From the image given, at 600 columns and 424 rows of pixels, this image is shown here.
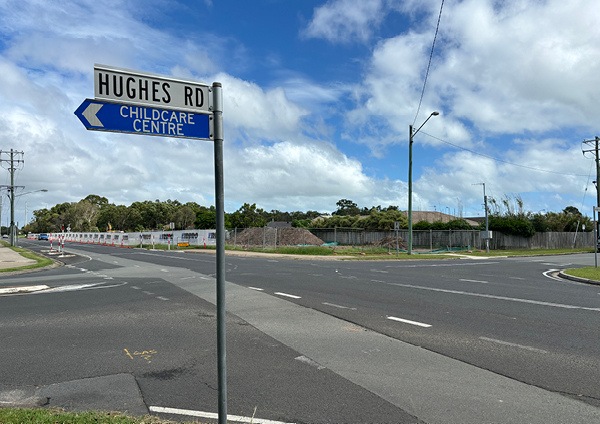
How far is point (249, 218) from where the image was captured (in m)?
71.1

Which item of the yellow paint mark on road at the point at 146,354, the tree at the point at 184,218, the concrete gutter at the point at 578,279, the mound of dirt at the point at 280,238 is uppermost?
the tree at the point at 184,218

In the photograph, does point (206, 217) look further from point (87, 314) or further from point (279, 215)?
point (87, 314)

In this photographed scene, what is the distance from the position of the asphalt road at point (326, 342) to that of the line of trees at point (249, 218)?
4085cm

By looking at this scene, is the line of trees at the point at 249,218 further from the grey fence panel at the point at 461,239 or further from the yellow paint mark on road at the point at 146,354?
the yellow paint mark on road at the point at 146,354

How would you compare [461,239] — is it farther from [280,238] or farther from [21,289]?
[21,289]

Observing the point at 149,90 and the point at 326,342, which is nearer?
the point at 149,90

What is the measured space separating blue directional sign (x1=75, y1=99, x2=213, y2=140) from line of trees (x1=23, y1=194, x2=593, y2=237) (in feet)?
160

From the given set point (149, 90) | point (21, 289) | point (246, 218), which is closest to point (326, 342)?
point (149, 90)

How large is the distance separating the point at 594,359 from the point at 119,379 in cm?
628

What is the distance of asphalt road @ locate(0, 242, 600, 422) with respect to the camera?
4.53 m

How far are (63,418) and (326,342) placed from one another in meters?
3.95

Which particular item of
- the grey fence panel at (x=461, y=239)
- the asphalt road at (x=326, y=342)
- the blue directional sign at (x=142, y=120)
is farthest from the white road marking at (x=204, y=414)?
the grey fence panel at (x=461, y=239)

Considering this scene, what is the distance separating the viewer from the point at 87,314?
30.0 feet

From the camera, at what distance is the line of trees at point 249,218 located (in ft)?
174
